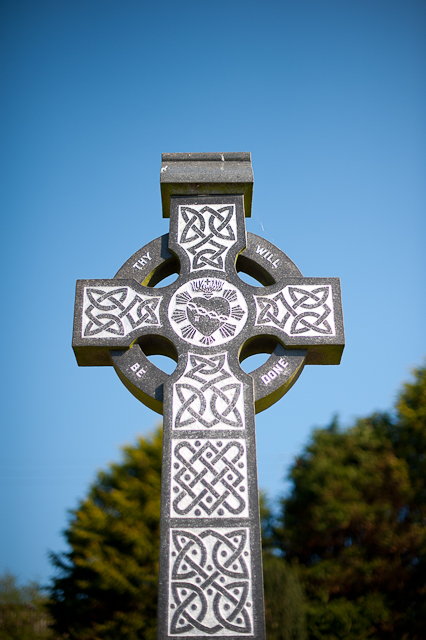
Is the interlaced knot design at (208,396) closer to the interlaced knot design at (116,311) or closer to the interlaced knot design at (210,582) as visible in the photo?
the interlaced knot design at (116,311)

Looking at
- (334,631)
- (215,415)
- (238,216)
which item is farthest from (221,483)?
(334,631)

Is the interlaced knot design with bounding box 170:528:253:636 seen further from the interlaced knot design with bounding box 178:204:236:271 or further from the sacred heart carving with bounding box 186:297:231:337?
the interlaced knot design with bounding box 178:204:236:271

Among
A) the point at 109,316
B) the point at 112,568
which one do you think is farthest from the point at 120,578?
the point at 109,316

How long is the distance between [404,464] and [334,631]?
5377mm

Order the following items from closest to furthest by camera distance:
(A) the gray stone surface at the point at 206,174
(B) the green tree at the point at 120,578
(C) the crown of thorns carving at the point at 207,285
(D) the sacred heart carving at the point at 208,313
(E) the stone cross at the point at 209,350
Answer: (E) the stone cross at the point at 209,350 → (D) the sacred heart carving at the point at 208,313 → (C) the crown of thorns carving at the point at 207,285 → (A) the gray stone surface at the point at 206,174 → (B) the green tree at the point at 120,578

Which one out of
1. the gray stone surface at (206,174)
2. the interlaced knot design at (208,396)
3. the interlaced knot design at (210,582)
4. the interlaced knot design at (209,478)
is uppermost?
the gray stone surface at (206,174)

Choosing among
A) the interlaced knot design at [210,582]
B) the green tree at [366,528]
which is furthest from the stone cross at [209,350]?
the green tree at [366,528]

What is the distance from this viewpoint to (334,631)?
51.6 ft

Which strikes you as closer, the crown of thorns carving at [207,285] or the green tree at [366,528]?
the crown of thorns carving at [207,285]

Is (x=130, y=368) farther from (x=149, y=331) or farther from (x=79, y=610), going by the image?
(x=79, y=610)

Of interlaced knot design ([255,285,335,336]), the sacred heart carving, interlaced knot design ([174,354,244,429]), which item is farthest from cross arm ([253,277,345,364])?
interlaced knot design ([174,354,244,429])

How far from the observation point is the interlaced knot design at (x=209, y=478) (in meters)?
3.54

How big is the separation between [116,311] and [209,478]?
1.54 meters

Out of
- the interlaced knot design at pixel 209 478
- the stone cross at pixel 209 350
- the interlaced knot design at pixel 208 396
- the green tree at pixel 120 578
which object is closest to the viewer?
the stone cross at pixel 209 350
